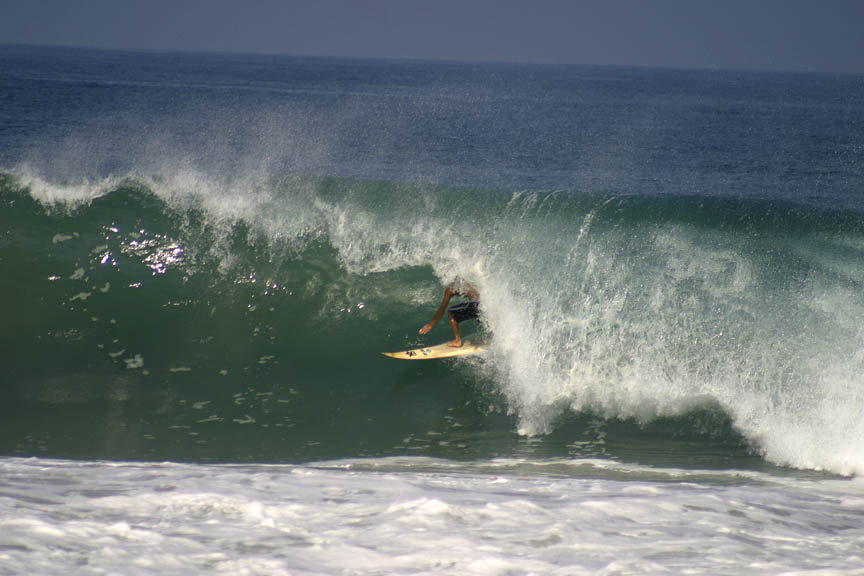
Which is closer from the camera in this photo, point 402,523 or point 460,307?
point 402,523

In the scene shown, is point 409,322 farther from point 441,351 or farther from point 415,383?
point 415,383

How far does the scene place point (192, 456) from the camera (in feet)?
21.6

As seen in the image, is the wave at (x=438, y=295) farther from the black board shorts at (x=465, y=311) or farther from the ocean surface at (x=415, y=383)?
the black board shorts at (x=465, y=311)

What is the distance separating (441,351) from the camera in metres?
8.57

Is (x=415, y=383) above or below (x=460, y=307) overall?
below

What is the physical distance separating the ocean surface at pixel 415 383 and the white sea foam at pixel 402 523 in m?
0.02

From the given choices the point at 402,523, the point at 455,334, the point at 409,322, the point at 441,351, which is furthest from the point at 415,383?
the point at 402,523

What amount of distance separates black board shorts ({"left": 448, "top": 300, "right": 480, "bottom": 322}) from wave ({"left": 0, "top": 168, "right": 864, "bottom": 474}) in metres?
0.24

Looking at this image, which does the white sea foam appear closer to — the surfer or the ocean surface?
the ocean surface

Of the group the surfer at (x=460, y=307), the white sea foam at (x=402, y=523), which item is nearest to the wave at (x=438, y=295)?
the surfer at (x=460, y=307)

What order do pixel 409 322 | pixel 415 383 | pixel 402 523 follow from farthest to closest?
pixel 409 322 < pixel 415 383 < pixel 402 523

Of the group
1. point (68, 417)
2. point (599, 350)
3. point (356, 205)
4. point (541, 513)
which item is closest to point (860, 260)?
point (599, 350)

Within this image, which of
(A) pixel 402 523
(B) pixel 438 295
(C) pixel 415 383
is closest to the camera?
(A) pixel 402 523

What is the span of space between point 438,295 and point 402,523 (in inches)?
238
